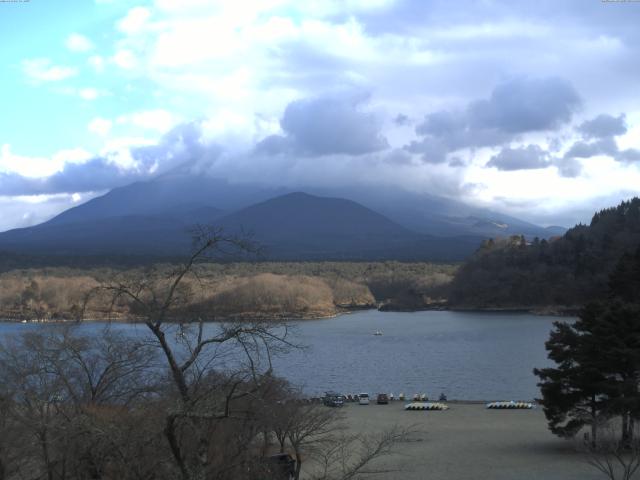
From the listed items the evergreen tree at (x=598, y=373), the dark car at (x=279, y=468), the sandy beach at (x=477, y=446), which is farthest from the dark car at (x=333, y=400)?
the dark car at (x=279, y=468)

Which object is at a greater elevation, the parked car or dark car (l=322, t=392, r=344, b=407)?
dark car (l=322, t=392, r=344, b=407)

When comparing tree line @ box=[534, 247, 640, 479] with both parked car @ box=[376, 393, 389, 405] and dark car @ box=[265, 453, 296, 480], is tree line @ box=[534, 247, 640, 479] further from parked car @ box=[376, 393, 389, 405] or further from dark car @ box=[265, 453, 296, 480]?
parked car @ box=[376, 393, 389, 405]

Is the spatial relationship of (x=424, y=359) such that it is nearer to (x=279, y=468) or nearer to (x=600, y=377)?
(x=600, y=377)

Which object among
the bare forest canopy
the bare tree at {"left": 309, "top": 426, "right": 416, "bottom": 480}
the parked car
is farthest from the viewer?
the bare forest canopy

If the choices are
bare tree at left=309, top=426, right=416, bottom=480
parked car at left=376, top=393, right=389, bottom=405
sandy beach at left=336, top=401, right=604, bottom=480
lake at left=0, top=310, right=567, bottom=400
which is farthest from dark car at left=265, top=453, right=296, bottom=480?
parked car at left=376, top=393, right=389, bottom=405

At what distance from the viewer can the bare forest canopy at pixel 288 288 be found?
7346 centimetres

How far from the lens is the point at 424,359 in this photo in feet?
149

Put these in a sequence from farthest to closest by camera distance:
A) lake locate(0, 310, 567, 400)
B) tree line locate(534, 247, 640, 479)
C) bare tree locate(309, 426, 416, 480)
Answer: lake locate(0, 310, 567, 400) < tree line locate(534, 247, 640, 479) < bare tree locate(309, 426, 416, 480)

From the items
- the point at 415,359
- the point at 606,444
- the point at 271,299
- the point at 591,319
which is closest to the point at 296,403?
the point at 606,444

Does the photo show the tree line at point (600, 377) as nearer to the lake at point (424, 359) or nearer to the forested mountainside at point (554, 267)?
the lake at point (424, 359)

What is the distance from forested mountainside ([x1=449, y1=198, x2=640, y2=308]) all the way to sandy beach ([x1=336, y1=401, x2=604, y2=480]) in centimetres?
5927

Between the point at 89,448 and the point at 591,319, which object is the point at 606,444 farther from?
the point at 89,448

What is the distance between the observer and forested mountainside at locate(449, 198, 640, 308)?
8600cm

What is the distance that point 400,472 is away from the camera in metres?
17.5
